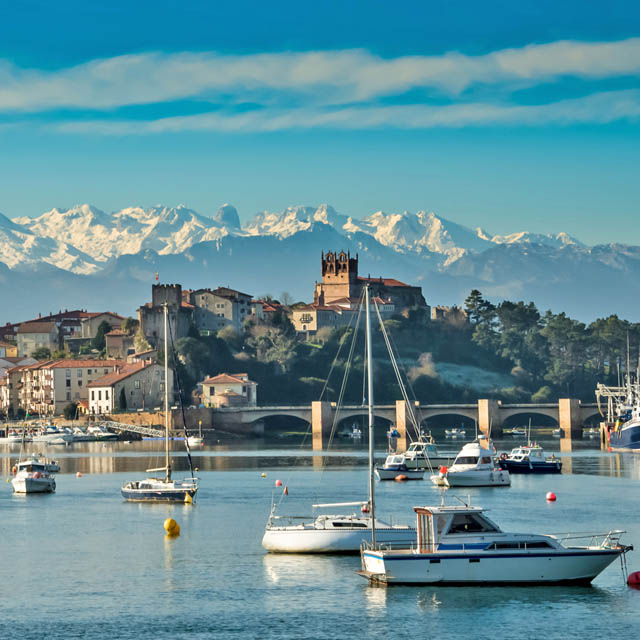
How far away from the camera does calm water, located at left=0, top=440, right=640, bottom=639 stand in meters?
37.6

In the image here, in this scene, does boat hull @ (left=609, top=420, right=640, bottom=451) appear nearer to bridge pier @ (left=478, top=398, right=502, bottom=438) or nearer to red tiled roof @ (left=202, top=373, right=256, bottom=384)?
bridge pier @ (left=478, top=398, right=502, bottom=438)

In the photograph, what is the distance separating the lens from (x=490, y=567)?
40500 millimetres

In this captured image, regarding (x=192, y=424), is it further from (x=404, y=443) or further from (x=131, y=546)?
(x=131, y=546)

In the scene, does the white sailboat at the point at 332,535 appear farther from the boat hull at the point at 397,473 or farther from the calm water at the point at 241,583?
the boat hull at the point at 397,473

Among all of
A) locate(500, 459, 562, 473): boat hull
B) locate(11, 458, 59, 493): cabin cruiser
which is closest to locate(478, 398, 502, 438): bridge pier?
locate(500, 459, 562, 473): boat hull

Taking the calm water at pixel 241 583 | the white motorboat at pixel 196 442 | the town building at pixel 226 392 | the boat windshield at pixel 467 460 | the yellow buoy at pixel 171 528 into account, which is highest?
the town building at pixel 226 392

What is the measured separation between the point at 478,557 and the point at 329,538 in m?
8.66

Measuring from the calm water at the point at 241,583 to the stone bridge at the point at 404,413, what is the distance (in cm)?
7933

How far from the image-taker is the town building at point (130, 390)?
168 meters

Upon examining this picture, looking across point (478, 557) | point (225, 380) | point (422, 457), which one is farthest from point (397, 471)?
point (225, 380)

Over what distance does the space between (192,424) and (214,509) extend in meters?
94.2

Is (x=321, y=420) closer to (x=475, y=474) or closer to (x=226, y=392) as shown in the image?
(x=226, y=392)

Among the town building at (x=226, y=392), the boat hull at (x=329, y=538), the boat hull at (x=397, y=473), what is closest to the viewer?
the boat hull at (x=329, y=538)

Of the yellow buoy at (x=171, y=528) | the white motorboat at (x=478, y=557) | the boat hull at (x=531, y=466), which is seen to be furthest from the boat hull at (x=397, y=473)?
the white motorboat at (x=478, y=557)
